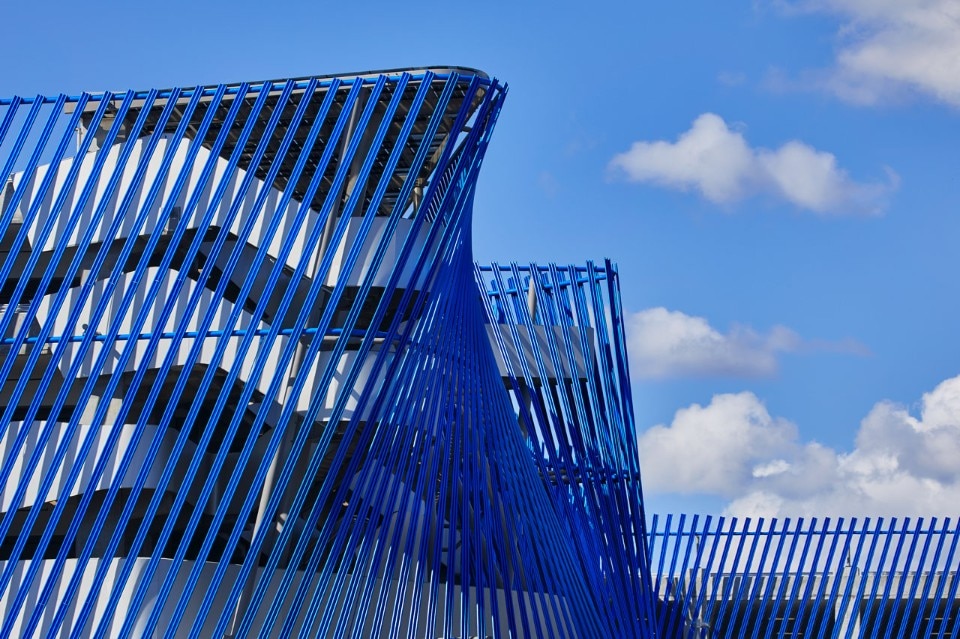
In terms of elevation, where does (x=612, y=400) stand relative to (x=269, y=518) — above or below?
above

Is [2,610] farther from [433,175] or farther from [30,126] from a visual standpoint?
[433,175]

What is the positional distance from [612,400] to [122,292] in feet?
34.4

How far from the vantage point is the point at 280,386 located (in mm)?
18438

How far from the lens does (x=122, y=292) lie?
18734 mm

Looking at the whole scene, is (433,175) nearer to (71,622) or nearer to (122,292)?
(122,292)

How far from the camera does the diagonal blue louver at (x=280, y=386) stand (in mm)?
17438

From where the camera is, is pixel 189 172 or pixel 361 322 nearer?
pixel 189 172

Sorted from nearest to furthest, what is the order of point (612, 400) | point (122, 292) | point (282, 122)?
point (122, 292) < point (282, 122) < point (612, 400)

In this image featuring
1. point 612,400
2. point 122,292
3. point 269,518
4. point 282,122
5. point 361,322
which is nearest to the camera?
point 269,518

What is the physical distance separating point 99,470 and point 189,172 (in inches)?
170

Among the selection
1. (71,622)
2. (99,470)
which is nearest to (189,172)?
(99,470)

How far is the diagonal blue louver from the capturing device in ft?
57.2

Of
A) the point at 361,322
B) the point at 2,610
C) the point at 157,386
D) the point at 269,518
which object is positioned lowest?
the point at 2,610

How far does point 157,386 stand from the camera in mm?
17875
